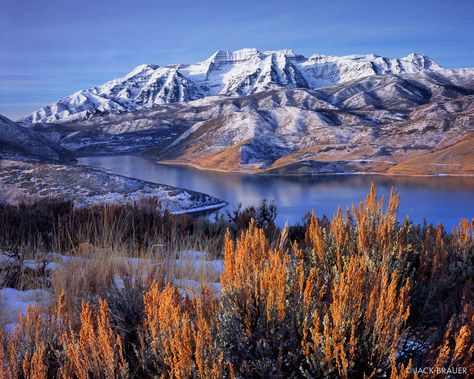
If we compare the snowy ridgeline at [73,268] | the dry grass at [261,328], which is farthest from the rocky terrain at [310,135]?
the dry grass at [261,328]

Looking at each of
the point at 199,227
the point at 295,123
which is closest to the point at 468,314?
the point at 199,227

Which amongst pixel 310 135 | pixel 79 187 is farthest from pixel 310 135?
pixel 79 187

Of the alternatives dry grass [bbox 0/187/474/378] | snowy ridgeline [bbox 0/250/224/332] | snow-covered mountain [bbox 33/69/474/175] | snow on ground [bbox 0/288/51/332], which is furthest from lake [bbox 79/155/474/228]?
dry grass [bbox 0/187/474/378]

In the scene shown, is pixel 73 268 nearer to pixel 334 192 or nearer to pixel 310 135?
pixel 334 192

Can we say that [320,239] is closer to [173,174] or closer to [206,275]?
[206,275]

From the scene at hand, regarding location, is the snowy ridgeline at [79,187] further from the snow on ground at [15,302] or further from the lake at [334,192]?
the snow on ground at [15,302]
